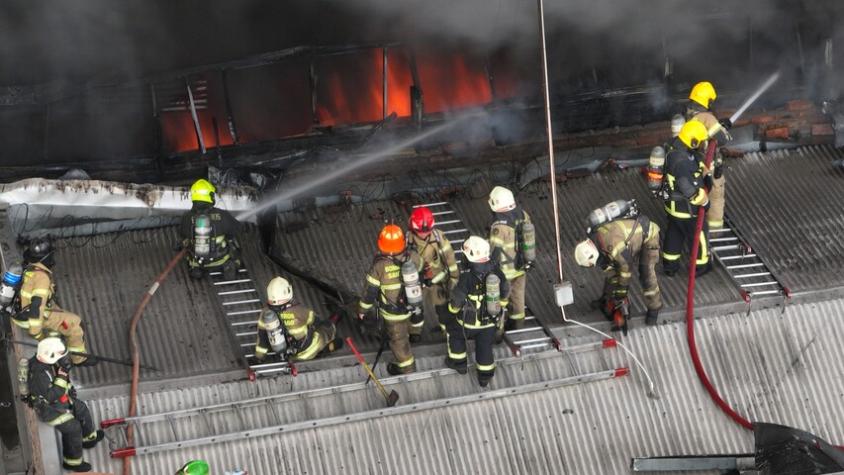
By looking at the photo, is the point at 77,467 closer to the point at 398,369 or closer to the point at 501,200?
the point at 398,369

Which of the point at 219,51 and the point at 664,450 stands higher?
the point at 219,51

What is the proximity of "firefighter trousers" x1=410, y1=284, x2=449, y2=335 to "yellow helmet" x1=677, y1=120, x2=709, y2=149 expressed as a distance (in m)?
2.50

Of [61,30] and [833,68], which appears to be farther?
[61,30]

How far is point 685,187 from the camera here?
10656 millimetres

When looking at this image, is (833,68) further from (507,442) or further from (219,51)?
(219,51)

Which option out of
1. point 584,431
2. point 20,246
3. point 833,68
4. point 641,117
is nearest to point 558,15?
point 641,117

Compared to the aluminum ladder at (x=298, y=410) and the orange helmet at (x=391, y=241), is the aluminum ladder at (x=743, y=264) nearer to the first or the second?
the aluminum ladder at (x=298, y=410)

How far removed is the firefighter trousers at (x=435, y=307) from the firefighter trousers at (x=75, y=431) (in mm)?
2731

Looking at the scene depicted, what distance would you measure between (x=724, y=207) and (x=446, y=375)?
3588 mm

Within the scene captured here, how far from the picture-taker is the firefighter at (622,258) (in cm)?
1034

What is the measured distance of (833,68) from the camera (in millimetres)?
13453

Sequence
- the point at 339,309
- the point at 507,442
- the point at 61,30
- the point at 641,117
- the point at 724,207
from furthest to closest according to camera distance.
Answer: the point at 61,30 → the point at 641,117 → the point at 724,207 → the point at 339,309 → the point at 507,442

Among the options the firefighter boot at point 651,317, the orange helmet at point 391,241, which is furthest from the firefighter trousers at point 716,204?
the orange helmet at point 391,241

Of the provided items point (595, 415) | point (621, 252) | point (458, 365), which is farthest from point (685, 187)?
point (458, 365)
